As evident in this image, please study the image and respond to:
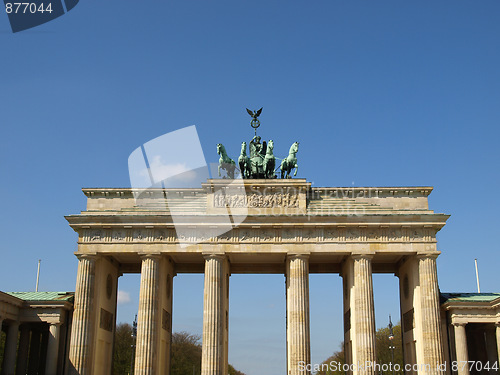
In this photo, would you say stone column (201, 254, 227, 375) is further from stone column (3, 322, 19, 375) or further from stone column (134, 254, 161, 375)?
stone column (3, 322, 19, 375)

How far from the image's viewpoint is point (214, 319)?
42312 millimetres

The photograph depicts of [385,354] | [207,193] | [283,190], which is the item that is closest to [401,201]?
[283,190]

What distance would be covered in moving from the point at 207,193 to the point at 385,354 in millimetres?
50323

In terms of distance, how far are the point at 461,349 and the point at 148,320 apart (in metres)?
23.5

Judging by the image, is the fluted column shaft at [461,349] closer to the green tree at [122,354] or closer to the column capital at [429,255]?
the column capital at [429,255]

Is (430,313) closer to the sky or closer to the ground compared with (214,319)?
closer to the sky

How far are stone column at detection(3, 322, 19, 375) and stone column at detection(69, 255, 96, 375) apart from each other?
4266 millimetres

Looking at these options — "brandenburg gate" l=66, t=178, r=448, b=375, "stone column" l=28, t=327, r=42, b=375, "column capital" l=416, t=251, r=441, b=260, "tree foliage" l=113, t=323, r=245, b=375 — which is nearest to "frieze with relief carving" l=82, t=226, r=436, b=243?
"brandenburg gate" l=66, t=178, r=448, b=375

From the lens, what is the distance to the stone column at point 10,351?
134 ft

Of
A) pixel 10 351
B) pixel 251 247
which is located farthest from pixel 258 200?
pixel 10 351

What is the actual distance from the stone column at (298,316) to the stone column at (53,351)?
17410mm

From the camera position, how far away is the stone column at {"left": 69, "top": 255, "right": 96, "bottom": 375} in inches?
1623

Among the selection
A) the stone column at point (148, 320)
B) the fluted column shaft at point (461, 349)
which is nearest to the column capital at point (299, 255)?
the stone column at point (148, 320)

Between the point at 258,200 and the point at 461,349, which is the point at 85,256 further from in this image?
the point at 461,349
